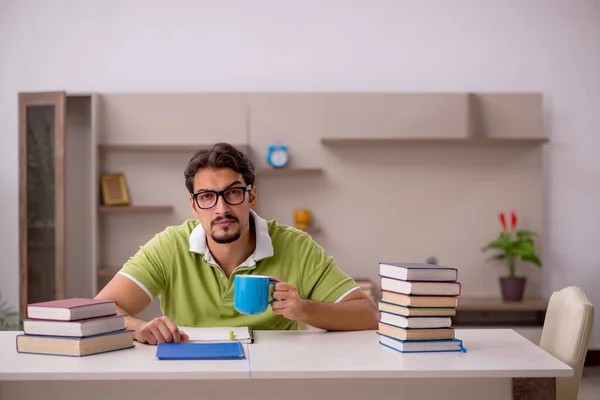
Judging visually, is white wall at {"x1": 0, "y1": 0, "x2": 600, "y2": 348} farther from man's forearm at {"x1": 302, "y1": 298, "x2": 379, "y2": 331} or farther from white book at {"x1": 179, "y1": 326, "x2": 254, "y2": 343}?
white book at {"x1": 179, "y1": 326, "x2": 254, "y2": 343}

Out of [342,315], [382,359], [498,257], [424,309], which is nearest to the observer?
[382,359]

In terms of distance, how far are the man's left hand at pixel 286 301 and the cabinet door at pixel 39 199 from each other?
2966 mm

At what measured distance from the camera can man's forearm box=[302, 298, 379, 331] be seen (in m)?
2.40

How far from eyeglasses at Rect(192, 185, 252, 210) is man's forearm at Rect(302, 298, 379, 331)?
16.2 inches

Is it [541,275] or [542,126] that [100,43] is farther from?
[541,275]

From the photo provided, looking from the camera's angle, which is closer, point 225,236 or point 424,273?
point 424,273

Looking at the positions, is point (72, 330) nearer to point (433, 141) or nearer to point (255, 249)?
point (255, 249)

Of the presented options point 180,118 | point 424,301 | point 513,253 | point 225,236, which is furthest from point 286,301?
point 513,253

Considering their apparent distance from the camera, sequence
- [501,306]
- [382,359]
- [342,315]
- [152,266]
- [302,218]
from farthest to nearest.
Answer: [302,218], [501,306], [152,266], [342,315], [382,359]

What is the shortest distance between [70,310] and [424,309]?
907 millimetres

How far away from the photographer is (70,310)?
2.04 metres

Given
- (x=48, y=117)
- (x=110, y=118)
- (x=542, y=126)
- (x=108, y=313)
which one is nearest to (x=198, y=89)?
(x=110, y=118)

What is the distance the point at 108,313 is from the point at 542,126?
3918mm

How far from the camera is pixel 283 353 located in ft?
6.83
